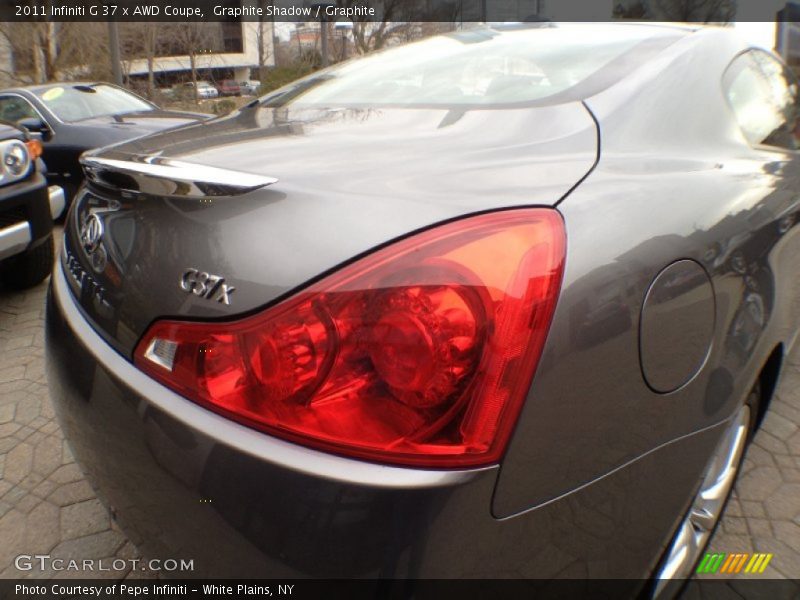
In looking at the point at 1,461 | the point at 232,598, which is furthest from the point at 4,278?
the point at 232,598

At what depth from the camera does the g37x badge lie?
101cm

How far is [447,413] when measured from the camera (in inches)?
36.4

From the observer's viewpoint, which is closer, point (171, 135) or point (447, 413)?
point (447, 413)

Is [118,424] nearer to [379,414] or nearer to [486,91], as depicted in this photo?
[379,414]

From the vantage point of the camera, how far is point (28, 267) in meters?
3.86

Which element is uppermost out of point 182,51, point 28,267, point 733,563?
point 182,51

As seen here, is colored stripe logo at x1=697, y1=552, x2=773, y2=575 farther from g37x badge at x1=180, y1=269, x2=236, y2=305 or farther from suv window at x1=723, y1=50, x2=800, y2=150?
g37x badge at x1=180, y1=269, x2=236, y2=305

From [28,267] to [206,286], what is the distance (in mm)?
3476

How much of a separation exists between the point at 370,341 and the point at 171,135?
982mm

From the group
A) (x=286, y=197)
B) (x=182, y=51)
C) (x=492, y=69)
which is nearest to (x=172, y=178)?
(x=286, y=197)

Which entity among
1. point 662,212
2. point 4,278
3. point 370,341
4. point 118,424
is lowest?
point 4,278

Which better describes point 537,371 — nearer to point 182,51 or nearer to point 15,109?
point 15,109

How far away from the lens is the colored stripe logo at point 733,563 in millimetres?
1778

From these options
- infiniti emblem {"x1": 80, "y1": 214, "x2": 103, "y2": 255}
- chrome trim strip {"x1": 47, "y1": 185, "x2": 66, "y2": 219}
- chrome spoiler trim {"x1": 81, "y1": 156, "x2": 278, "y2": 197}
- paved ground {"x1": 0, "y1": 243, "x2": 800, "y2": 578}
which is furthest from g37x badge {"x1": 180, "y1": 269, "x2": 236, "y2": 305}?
chrome trim strip {"x1": 47, "y1": 185, "x2": 66, "y2": 219}
